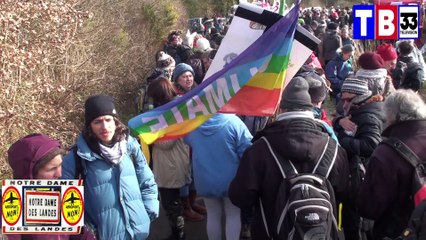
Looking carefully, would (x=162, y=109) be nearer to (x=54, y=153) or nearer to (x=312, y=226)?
(x=54, y=153)

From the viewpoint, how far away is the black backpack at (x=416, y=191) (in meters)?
2.67

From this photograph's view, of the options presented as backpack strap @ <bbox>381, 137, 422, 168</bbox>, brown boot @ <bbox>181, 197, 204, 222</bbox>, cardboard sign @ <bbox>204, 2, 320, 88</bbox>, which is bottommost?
brown boot @ <bbox>181, 197, 204, 222</bbox>

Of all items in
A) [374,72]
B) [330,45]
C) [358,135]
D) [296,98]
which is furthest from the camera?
[330,45]

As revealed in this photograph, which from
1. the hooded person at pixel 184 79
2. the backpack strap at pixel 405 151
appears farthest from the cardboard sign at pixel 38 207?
the hooded person at pixel 184 79

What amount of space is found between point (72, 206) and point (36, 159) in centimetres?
47

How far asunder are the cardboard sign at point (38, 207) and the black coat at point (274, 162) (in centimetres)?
119

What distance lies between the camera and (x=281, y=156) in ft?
10.3

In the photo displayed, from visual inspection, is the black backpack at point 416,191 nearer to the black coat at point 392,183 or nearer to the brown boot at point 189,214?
the black coat at point 392,183

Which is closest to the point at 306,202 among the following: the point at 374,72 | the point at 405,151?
the point at 405,151

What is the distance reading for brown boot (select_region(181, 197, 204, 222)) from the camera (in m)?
5.85

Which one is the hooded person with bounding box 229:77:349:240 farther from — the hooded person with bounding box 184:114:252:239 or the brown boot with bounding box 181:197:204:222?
the brown boot with bounding box 181:197:204:222

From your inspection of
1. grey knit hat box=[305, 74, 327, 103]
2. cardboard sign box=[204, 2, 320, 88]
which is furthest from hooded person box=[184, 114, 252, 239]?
grey knit hat box=[305, 74, 327, 103]

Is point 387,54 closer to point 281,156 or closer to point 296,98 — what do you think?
point 296,98

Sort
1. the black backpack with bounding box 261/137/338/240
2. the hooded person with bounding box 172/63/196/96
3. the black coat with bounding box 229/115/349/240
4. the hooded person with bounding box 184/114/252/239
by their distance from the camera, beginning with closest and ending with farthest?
the black backpack with bounding box 261/137/338/240, the black coat with bounding box 229/115/349/240, the hooded person with bounding box 184/114/252/239, the hooded person with bounding box 172/63/196/96
